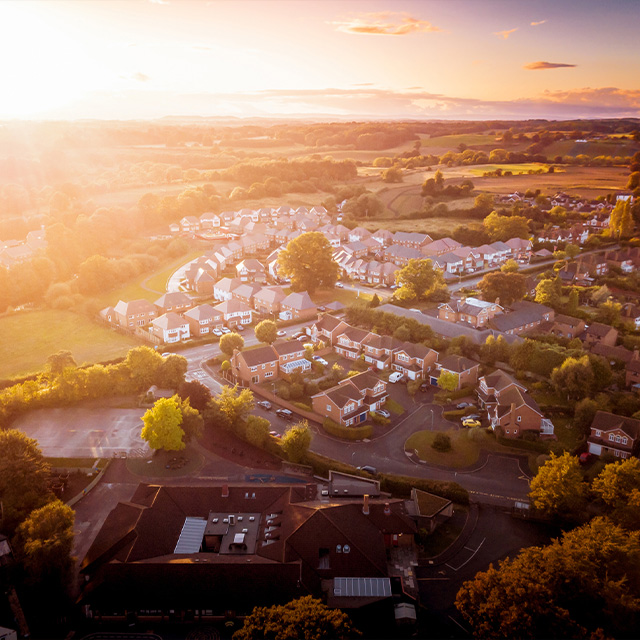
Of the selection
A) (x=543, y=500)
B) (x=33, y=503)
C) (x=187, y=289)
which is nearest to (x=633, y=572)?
(x=543, y=500)

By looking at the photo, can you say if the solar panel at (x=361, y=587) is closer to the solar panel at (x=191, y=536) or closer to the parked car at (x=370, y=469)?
the solar panel at (x=191, y=536)

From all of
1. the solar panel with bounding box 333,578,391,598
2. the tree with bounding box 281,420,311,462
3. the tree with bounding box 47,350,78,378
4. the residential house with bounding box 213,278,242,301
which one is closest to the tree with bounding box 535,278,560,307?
the residential house with bounding box 213,278,242,301

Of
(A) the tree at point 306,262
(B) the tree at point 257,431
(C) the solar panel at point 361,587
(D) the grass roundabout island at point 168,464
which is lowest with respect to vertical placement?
(D) the grass roundabout island at point 168,464

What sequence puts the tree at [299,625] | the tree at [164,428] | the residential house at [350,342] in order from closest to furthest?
the tree at [299,625], the tree at [164,428], the residential house at [350,342]

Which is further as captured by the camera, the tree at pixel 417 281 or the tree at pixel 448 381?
the tree at pixel 417 281

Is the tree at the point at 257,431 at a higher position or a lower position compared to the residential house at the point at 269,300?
lower

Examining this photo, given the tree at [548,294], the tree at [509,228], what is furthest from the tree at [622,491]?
the tree at [509,228]

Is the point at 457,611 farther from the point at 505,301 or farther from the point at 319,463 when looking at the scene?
the point at 505,301
